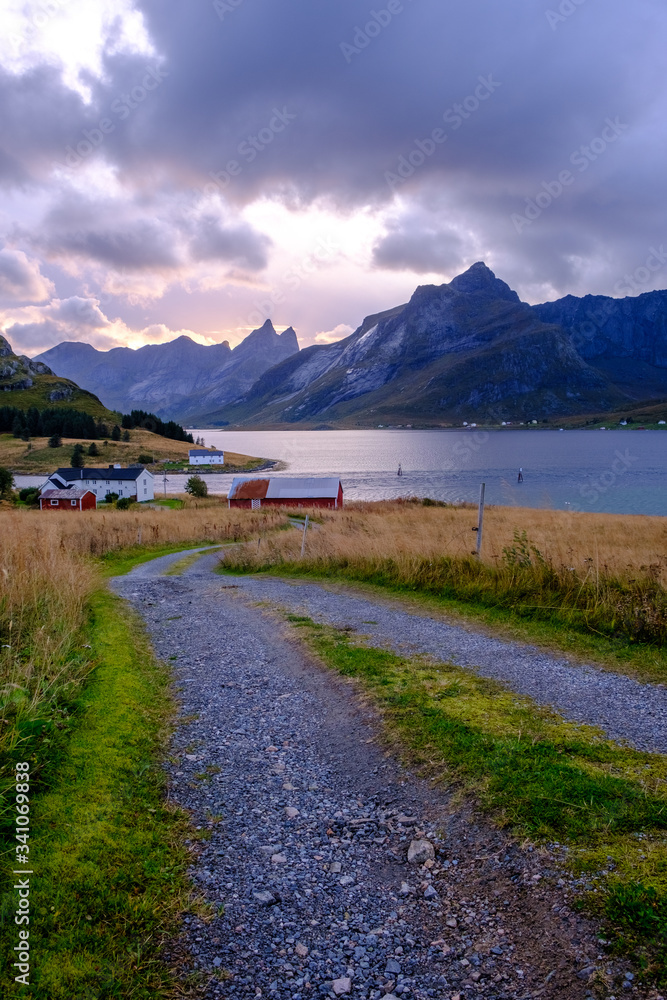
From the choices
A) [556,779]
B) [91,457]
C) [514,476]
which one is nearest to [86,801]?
[556,779]

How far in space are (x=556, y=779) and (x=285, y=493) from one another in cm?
5655

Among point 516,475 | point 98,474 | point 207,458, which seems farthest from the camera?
point 207,458

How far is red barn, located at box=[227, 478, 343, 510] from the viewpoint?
59.8m

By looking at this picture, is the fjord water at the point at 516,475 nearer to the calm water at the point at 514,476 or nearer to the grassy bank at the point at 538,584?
the calm water at the point at 514,476

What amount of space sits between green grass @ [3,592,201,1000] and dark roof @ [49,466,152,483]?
9172 centimetres

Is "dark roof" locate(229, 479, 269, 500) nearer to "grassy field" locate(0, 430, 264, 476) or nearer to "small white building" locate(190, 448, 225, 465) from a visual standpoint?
"grassy field" locate(0, 430, 264, 476)

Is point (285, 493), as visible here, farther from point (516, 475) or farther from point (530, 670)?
point (516, 475)

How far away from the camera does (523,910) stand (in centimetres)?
425

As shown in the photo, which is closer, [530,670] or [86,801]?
[86,801]

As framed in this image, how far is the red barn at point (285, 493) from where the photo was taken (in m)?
59.8

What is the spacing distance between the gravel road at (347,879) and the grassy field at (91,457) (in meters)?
147

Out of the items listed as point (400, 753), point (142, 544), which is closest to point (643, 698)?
point (400, 753)

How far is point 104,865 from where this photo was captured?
457 cm

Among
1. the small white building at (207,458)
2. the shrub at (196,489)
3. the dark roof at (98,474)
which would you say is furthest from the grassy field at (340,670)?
the small white building at (207,458)
